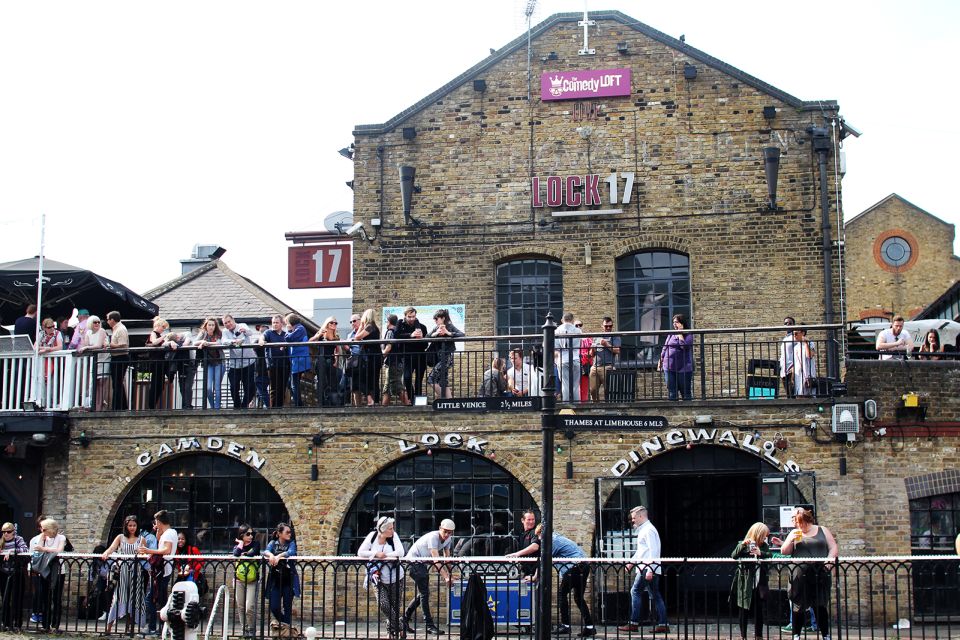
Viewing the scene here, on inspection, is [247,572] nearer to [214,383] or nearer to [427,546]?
[427,546]

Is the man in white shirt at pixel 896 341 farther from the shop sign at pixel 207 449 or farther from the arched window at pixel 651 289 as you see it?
the shop sign at pixel 207 449

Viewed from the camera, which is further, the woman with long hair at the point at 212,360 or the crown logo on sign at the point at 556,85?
the crown logo on sign at the point at 556,85

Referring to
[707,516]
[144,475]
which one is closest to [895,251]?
[707,516]

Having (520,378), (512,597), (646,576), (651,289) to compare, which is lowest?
(512,597)

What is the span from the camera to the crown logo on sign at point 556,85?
21406mm

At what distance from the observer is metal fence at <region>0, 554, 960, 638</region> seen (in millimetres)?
13641

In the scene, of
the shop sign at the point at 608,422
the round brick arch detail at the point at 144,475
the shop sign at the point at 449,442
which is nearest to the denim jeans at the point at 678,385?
the shop sign at the point at 449,442

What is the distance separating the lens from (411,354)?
18391 mm

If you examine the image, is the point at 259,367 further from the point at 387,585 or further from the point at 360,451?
the point at 387,585

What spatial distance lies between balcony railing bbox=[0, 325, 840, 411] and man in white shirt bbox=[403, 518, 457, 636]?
2820 millimetres

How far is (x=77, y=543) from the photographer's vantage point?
18891mm

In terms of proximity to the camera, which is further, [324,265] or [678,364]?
[324,265]

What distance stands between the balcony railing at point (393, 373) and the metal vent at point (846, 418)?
0.35 m

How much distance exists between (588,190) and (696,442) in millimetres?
5481
